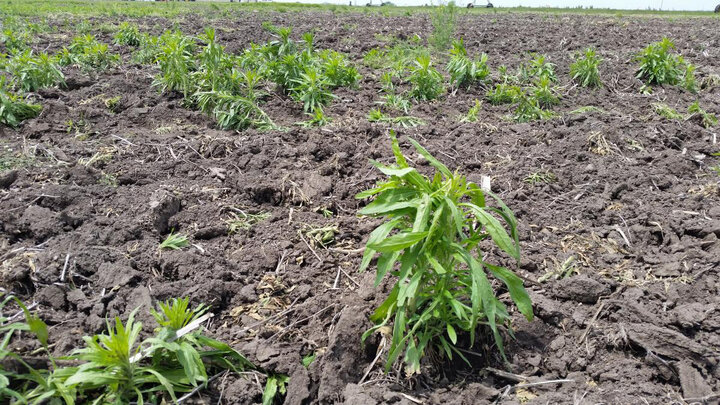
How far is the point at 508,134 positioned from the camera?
483cm

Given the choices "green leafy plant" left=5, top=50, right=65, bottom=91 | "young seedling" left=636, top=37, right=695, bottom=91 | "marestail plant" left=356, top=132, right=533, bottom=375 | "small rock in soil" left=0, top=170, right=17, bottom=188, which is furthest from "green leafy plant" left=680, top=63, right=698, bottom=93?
"green leafy plant" left=5, top=50, right=65, bottom=91

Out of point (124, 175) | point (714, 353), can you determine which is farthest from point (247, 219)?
point (714, 353)

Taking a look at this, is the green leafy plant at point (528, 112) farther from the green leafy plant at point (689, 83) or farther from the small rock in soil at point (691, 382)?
the small rock in soil at point (691, 382)

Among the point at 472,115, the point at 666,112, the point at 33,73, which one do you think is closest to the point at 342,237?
the point at 472,115

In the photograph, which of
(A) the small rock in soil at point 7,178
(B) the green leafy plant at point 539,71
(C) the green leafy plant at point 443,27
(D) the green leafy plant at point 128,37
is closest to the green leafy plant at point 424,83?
(B) the green leafy plant at point 539,71

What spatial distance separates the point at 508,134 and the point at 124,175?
11.6 ft

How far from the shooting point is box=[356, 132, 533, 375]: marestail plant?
2016 mm

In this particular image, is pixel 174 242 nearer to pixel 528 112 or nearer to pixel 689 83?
pixel 528 112

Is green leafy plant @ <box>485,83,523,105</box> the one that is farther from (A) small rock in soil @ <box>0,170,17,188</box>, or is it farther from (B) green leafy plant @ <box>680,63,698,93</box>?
(A) small rock in soil @ <box>0,170,17,188</box>

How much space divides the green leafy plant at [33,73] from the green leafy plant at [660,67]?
25.8 ft

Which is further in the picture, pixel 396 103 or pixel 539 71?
pixel 539 71

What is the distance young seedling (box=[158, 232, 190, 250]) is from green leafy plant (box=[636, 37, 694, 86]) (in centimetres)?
658

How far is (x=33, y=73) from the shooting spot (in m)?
5.90

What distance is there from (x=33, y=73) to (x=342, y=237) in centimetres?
496
